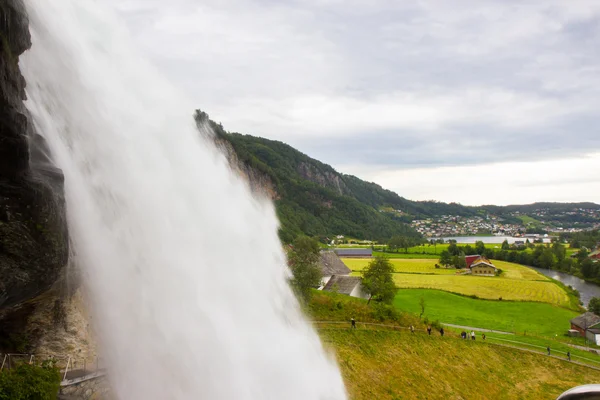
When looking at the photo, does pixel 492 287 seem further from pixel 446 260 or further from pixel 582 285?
pixel 446 260

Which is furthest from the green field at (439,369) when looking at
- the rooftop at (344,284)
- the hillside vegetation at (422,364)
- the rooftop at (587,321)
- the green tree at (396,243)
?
the green tree at (396,243)

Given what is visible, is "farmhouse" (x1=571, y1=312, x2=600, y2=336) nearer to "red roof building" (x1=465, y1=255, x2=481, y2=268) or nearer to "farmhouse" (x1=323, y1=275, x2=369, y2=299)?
"farmhouse" (x1=323, y1=275, x2=369, y2=299)

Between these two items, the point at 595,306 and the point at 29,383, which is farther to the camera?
the point at 595,306

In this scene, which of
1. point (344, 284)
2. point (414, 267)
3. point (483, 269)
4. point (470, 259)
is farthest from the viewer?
point (470, 259)

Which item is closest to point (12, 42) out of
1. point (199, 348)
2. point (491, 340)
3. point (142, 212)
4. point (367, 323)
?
point (142, 212)

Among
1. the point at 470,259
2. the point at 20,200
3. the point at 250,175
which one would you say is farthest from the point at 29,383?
the point at 250,175

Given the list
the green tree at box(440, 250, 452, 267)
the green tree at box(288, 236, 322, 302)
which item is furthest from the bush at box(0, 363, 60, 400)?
the green tree at box(440, 250, 452, 267)

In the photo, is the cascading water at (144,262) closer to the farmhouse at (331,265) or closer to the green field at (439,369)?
the green field at (439,369)
